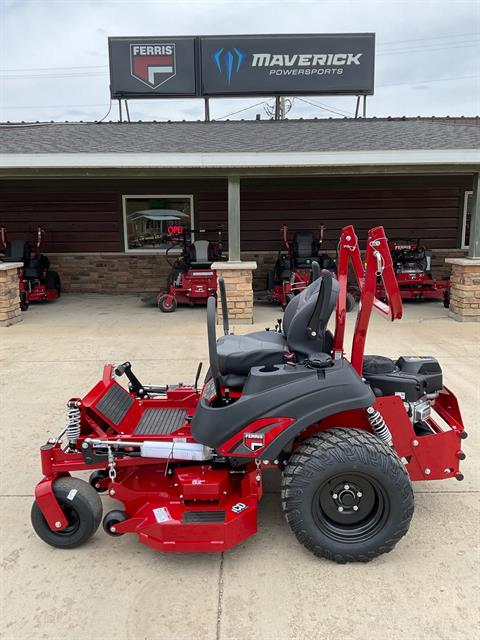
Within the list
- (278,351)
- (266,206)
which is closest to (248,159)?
(266,206)

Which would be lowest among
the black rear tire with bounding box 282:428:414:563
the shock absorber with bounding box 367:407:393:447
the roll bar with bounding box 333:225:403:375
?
the black rear tire with bounding box 282:428:414:563

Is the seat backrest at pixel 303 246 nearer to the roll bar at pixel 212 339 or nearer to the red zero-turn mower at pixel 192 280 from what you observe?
the red zero-turn mower at pixel 192 280

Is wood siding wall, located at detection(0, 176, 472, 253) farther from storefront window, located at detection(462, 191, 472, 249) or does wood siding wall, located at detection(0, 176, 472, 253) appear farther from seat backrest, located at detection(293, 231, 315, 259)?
seat backrest, located at detection(293, 231, 315, 259)

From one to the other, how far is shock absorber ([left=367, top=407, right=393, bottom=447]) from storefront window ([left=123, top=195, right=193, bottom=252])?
9522mm

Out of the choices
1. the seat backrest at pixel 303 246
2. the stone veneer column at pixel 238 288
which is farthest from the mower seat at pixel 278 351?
the seat backrest at pixel 303 246

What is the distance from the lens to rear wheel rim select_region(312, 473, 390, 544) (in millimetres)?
2467

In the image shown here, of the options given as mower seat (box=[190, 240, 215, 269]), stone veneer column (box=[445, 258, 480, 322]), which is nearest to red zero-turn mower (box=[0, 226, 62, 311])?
mower seat (box=[190, 240, 215, 269])

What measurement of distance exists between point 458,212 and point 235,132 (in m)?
5.22

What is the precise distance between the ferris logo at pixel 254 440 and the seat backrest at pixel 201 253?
733 cm

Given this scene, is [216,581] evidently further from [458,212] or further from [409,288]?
[458,212]

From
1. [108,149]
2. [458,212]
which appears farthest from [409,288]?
[108,149]

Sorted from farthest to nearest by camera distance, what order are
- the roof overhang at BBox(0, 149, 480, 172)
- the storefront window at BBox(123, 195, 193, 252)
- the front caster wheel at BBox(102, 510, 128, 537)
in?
the storefront window at BBox(123, 195, 193, 252) < the roof overhang at BBox(0, 149, 480, 172) < the front caster wheel at BBox(102, 510, 128, 537)

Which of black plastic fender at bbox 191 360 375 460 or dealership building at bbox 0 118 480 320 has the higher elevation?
dealership building at bbox 0 118 480 320

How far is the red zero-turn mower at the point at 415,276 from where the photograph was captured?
31.8 ft
